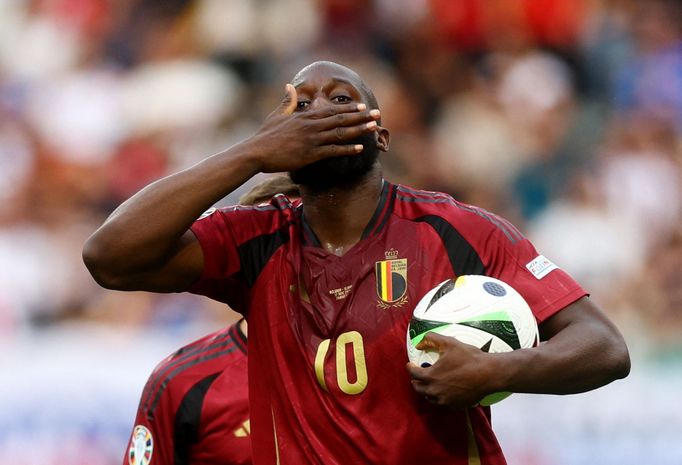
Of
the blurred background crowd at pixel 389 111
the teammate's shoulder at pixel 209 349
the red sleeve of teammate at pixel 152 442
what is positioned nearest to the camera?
the red sleeve of teammate at pixel 152 442

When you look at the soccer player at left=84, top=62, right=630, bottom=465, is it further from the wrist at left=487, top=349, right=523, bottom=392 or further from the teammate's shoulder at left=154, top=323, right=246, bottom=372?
the teammate's shoulder at left=154, top=323, right=246, bottom=372

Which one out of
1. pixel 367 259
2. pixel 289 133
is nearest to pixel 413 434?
pixel 367 259

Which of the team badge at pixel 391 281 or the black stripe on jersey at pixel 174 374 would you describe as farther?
the black stripe on jersey at pixel 174 374

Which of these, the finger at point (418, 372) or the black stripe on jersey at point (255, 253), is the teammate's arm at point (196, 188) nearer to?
the black stripe on jersey at point (255, 253)

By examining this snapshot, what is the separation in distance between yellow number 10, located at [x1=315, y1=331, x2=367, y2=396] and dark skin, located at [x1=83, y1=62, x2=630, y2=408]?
13.7 inches

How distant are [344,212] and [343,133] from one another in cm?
43

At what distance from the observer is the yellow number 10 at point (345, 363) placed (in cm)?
392

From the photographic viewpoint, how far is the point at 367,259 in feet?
13.5

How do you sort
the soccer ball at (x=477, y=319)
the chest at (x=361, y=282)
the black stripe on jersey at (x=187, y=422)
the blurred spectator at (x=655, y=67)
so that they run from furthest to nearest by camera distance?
the blurred spectator at (x=655, y=67) < the black stripe on jersey at (x=187, y=422) < the chest at (x=361, y=282) < the soccer ball at (x=477, y=319)

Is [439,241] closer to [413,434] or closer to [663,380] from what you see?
[413,434]

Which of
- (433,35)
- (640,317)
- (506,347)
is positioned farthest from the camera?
(433,35)

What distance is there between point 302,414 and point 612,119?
693 cm

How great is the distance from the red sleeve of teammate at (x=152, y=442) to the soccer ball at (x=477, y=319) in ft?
7.06

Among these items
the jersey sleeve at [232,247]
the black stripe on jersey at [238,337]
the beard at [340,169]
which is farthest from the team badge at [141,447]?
the beard at [340,169]
